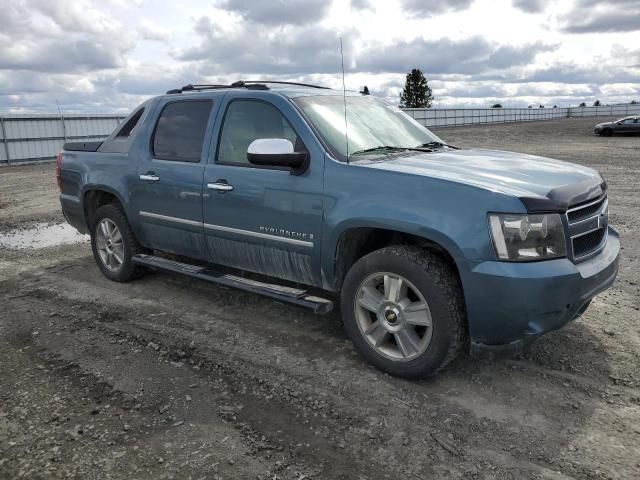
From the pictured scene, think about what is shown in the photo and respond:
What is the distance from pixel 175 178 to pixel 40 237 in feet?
14.9

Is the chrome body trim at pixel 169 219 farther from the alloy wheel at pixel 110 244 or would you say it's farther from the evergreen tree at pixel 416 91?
the evergreen tree at pixel 416 91

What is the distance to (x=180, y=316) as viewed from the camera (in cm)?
482

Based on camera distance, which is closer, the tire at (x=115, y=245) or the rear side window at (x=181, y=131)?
the rear side window at (x=181, y=131)

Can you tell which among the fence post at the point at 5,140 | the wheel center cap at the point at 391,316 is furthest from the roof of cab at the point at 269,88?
the fence post at the point at 5,140

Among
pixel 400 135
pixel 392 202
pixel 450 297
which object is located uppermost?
pixel 400 135

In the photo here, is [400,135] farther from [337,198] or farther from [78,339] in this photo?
[78,339]

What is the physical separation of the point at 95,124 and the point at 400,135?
23434 millimetres

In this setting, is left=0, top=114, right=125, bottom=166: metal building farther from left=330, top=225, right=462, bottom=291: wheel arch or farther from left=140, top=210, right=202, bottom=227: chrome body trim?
left=330, top=225, right=462, bottom=291: wheel arch

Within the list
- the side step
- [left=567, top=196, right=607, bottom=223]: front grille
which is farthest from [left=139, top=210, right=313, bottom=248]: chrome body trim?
[left=567, top=196, right=607, bottom=223]: front grille

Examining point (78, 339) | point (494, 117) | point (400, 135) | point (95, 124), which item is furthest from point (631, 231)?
point (494, 117)

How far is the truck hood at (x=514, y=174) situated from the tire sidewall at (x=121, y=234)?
112 inches

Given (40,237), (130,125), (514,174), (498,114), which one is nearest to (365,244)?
(514,174)

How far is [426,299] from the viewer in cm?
339

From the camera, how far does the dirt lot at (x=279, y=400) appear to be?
280cm
